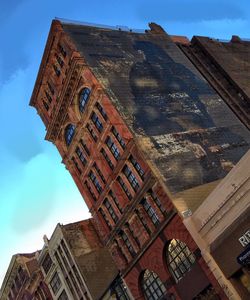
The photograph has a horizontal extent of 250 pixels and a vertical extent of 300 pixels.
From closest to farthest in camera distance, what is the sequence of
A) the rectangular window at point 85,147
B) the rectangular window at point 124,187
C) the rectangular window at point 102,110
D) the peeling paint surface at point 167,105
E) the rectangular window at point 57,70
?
the peeling paint surface at point 167,105
the rectangular window at point 124,187
the rectangular window at point 102,110
the rectangular window at point 85,147
the rectangular window at point 57,70

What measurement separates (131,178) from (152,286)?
442 inches

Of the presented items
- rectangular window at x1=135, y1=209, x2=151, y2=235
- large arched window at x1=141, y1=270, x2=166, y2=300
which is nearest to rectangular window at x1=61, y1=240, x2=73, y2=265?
large arched window at x1=141, y1=270, x2=166, y2=300

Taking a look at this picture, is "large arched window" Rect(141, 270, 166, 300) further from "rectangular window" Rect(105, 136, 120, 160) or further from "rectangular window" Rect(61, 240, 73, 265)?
"rectangular window" Rect(61, 240, 73, 265)

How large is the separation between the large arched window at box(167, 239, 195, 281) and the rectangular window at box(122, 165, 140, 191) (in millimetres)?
7130

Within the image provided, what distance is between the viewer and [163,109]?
151ft

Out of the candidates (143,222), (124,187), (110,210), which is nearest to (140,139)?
(124,187)

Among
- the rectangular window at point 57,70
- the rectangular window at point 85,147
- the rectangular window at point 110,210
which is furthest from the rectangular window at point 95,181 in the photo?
the rectangular window at point 57,70

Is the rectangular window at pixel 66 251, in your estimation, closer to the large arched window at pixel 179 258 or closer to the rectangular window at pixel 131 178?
the rectangular window at pixel 131 178

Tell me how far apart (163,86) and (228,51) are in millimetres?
22060

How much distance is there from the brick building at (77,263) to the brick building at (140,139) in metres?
6.21

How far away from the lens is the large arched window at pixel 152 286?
39344mm

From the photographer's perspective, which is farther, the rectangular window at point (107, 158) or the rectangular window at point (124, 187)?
the rectangular window at point (107, 158)

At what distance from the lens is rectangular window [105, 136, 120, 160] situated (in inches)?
1747

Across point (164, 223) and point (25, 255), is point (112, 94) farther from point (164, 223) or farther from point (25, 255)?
point (25, 255)
